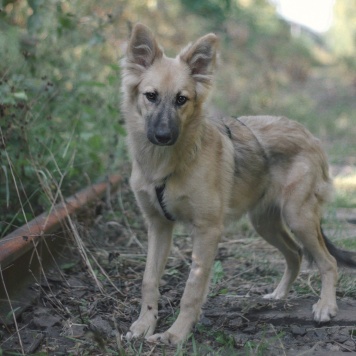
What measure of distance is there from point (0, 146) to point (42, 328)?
1.68 metres

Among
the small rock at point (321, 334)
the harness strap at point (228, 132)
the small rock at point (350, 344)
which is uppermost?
the harness strap at point (228, 132)

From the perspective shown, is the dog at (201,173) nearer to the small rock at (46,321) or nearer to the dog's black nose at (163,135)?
the dog's black nose at (163,135)

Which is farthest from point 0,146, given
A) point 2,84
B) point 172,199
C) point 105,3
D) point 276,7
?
point 276,7

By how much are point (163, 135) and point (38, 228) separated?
4.42ft

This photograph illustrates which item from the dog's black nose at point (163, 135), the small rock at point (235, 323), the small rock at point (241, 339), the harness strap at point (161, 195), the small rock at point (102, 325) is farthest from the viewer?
the harness strap at point (161, 195)

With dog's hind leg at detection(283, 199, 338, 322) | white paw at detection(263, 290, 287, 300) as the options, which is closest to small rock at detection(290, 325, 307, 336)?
dog's hind leg at detection(283, 199, 338, 322)

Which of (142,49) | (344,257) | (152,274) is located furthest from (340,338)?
(142,49)

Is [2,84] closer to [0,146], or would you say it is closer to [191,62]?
[0,146]

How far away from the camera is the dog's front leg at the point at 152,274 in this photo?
4316 millimetres

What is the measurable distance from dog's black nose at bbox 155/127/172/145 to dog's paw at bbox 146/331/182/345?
131 centimetres

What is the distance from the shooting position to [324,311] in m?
4.54

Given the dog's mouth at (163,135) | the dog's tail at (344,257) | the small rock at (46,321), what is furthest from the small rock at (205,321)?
the dog's tail at (344,257)

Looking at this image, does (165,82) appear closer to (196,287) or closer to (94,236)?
(196,287)

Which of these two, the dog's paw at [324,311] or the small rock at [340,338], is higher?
the small rock at [340,338]
